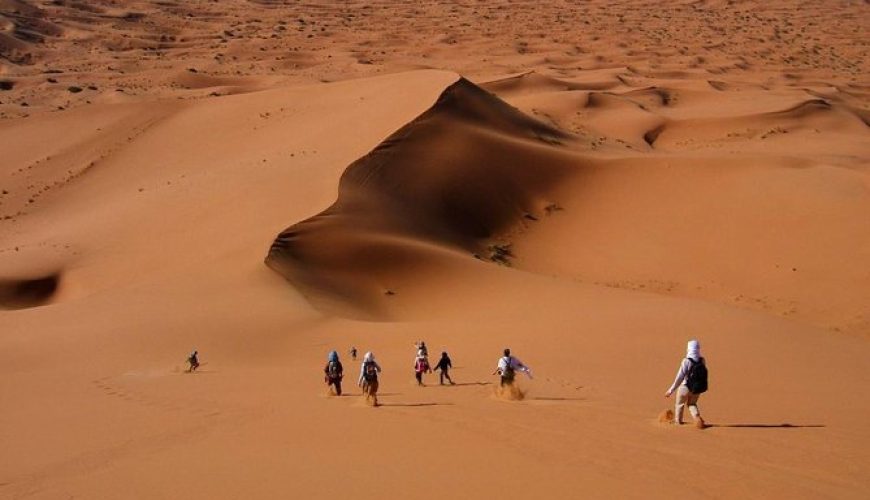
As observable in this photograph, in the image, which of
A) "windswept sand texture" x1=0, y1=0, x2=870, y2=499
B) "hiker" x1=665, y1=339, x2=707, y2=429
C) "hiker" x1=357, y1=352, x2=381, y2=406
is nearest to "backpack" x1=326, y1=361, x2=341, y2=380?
"windswept sand texture" x1=0, y1=0, x2=870, y2=499

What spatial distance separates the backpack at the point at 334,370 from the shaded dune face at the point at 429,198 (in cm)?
651

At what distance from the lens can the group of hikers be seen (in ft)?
28.0

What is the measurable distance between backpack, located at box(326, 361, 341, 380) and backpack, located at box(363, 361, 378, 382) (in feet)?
2.35

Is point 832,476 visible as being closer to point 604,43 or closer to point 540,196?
point 540,196

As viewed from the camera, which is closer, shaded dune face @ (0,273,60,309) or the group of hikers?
the group of hikers

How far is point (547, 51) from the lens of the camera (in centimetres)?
6525

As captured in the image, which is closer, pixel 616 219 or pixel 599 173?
pixel 616 219

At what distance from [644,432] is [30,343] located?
10223 mm

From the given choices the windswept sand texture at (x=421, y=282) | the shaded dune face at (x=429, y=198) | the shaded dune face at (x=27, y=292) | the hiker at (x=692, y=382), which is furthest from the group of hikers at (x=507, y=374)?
the shaded dune face at (x=27, y=292)

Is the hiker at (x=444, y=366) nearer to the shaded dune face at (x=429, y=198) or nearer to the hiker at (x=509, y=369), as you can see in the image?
the hiker at (x=509, y=369)

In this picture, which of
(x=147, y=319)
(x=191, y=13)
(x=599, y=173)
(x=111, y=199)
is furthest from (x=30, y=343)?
(x=191, y=13)

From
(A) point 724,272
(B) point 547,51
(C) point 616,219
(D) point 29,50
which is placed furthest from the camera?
(B) point 547,51

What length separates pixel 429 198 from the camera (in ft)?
79.0

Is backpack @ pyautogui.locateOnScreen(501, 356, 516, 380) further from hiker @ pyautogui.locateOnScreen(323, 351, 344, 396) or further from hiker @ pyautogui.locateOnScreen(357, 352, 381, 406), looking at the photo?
hiker @ pyautogui.locateOnScreen(323, 351, 344, 396)
